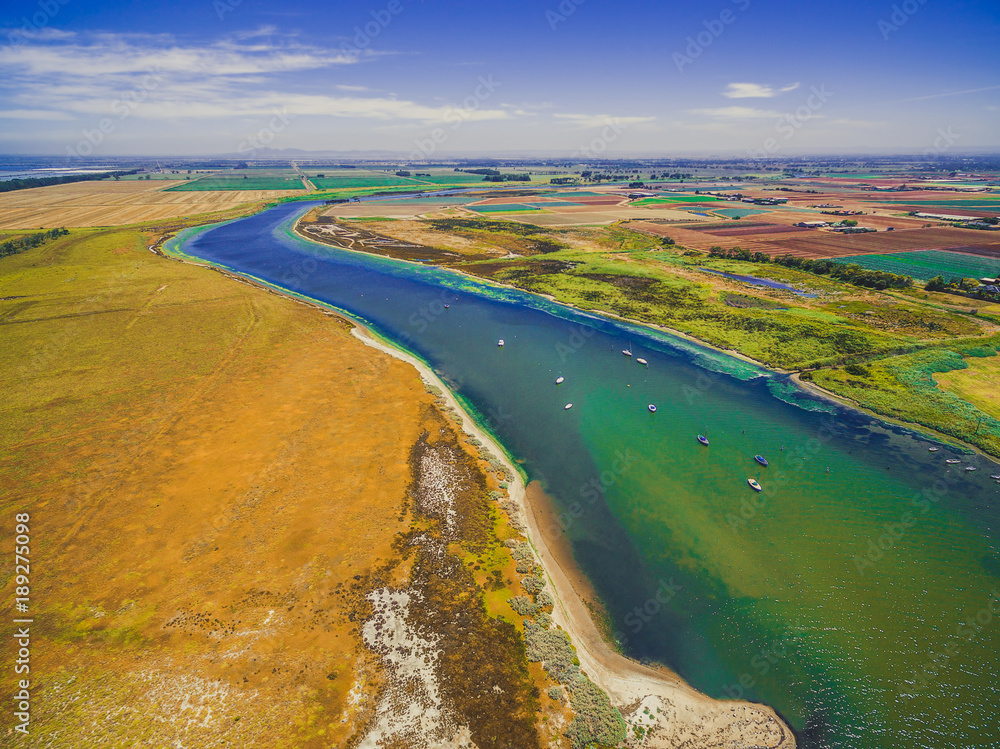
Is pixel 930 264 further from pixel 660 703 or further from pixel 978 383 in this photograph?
pixel 660 703

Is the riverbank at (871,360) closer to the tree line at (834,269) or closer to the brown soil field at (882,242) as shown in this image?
the tree line at (834,269)

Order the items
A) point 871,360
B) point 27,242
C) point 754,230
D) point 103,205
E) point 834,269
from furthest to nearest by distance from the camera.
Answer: point 103,205 → point 754,230 → point 27,242 → point 834,269 → point 871,360

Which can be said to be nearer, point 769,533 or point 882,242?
point 769,533

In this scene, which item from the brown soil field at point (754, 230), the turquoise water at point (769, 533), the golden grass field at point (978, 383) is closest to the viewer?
the turquoise water at point (769, 533)

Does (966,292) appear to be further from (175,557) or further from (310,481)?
(175,557)

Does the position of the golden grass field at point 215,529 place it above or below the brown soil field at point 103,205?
below

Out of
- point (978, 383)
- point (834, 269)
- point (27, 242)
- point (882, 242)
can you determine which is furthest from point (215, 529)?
point (882, 242)

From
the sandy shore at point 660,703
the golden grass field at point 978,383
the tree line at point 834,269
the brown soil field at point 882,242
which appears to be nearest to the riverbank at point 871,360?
the golden grass field at point 978,383
